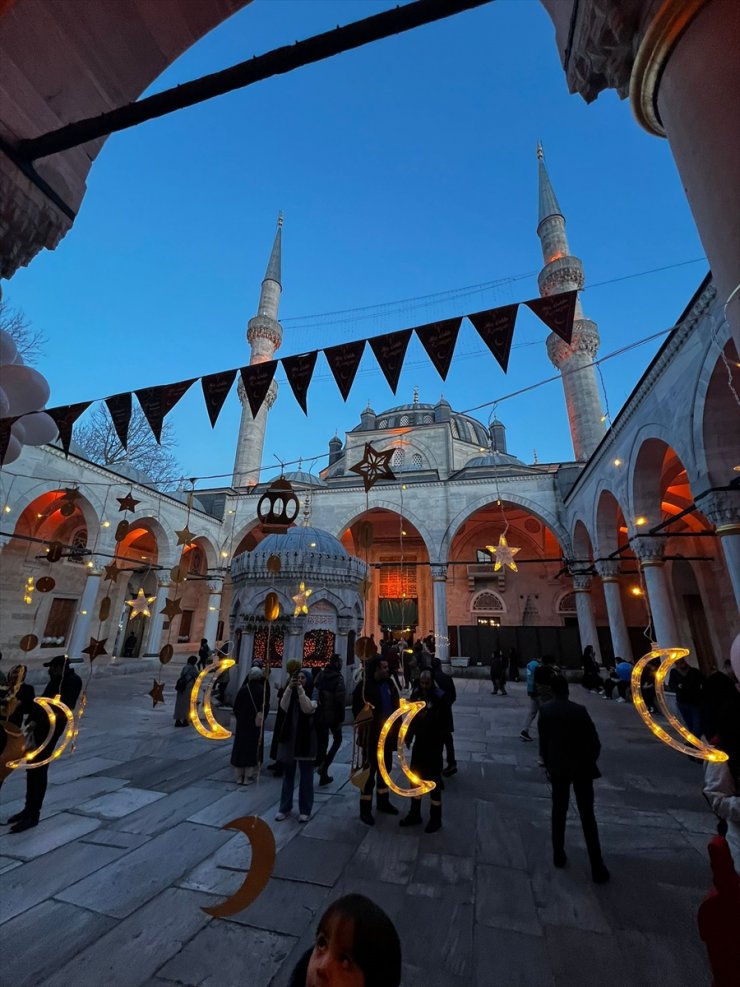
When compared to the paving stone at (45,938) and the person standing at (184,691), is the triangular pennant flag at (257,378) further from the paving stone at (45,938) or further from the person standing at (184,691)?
the person standing at (184,691)

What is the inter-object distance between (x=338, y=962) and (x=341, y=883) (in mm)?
2905

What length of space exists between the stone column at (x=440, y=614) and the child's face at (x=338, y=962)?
→ 55.5 ft

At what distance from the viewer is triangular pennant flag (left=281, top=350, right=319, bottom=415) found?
14.9 ft

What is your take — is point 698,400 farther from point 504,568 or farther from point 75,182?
point 504,568

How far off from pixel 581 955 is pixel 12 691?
16.5 feet

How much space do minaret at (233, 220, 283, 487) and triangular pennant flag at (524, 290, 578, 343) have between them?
777 inches

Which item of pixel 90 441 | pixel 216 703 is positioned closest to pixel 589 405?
pixel 216 703

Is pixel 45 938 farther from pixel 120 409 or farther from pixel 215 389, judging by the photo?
pixel 120 409

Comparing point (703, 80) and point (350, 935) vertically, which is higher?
point (703, 80)

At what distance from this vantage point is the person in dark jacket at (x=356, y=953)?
103 cm

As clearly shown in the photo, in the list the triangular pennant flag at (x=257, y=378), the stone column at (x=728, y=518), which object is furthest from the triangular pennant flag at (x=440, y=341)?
the stone column at (x=728, y=518)

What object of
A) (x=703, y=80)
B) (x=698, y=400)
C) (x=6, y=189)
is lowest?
(x=703, y=80)

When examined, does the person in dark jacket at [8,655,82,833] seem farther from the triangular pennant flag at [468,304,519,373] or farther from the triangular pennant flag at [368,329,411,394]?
the triangular pennant flag at [468,304,519,373]

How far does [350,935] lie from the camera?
1.04 m
